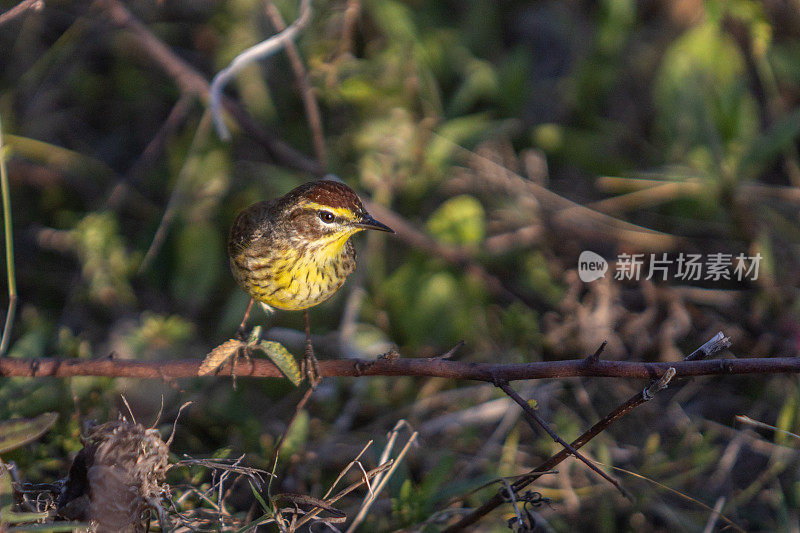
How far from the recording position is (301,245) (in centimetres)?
297

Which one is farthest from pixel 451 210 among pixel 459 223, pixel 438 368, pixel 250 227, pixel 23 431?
pixel 23 431

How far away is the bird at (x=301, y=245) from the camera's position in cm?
288

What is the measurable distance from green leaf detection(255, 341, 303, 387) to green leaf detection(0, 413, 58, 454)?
2.31 ft

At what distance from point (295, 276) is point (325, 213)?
31 centimetres

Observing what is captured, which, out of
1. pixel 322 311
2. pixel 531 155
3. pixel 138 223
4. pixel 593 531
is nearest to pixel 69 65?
pixel 138 223

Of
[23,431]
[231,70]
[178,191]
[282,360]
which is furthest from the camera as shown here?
[178,191]

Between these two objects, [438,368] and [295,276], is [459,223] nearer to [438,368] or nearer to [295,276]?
[295,276]

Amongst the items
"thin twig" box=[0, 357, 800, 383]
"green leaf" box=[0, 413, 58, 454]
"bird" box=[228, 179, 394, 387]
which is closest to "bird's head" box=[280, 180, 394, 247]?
"bird" box=[228, 179, 394, 387]

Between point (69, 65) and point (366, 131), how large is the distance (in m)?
2.53
